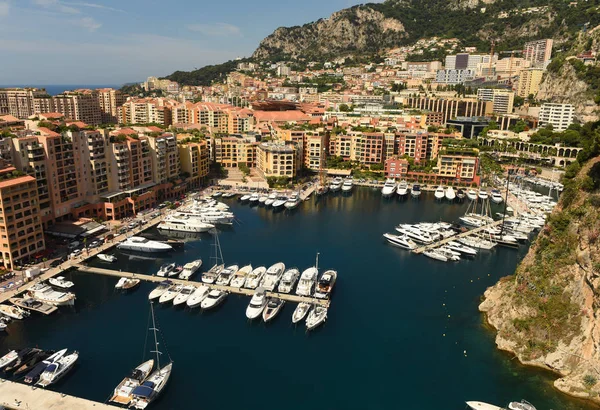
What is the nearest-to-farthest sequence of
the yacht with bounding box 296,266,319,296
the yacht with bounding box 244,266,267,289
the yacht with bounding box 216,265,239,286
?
the yacht with bounding box 296,266,319,296, the yacht with bounding box 244,266,267,289, the yacht with bounding box 216,265,239,286

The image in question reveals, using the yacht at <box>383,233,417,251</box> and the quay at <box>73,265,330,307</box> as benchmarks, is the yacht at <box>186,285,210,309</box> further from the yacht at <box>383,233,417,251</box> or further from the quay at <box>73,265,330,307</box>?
the yacht at <box>383,233,417,251</box>

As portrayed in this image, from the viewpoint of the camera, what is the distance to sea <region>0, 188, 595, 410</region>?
2773 centimetres

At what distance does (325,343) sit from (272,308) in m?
5.95

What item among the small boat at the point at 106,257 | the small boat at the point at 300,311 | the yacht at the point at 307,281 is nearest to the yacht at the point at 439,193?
the yacht at the point at 307,281

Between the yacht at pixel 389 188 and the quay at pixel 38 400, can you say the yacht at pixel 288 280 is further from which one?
the yacht at pixel 389 188

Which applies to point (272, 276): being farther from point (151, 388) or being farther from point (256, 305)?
point (151, 388)

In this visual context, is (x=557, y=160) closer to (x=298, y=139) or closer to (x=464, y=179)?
(x=464, y=179)

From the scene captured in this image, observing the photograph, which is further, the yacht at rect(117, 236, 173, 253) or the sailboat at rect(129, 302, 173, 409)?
the yacht at rect(117, 236, 173, 253)

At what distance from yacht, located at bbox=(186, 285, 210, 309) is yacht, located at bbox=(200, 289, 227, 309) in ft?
1.36

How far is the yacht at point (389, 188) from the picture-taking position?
7556cm

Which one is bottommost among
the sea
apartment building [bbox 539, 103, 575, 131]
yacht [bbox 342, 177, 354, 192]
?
the sea

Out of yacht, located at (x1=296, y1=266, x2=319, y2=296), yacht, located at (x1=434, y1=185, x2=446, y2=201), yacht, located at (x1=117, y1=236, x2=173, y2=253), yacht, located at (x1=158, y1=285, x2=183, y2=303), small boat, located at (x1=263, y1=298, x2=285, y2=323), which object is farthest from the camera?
yacht, located at (x1=434, y1=185, x2=446, y2=201)

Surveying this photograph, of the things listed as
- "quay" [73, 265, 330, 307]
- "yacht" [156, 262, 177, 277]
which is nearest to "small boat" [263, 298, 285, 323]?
"quay" [73, 265, 330, 307]

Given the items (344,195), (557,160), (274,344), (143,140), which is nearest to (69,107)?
(143,140)
